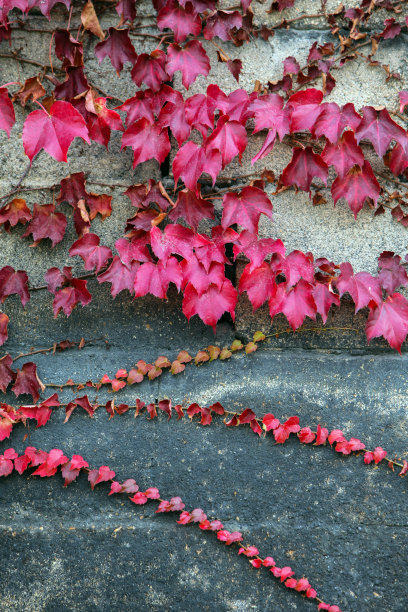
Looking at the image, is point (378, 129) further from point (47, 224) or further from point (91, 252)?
point (47, 224)

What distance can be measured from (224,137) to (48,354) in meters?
0.96

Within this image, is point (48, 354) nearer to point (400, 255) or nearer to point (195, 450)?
point (195, 450)

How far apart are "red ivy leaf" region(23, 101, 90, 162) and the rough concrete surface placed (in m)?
0.35

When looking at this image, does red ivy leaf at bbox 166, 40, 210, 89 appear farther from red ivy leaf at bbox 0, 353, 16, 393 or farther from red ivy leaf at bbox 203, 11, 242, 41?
red ivy leaf at bbox 0, 353, 16, 393

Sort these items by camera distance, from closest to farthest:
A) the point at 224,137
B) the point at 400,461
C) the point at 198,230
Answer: the point at 224,137, the point at 400,461, the point at 198,230

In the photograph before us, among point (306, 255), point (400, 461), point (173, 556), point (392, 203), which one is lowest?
point (173, 556)

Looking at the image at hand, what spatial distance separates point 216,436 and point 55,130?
1087 mm

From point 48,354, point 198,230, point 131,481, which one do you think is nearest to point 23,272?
point 48,354

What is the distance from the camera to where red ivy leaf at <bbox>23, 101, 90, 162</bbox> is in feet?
4.77

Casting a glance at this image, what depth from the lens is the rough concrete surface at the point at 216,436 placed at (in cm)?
163

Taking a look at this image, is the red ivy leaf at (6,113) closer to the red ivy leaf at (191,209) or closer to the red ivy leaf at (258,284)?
the red ivy leaf at (191,209)

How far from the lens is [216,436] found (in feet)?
5.63

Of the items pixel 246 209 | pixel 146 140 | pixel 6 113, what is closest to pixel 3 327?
pixel 6 113

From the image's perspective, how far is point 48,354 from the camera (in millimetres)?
1805
